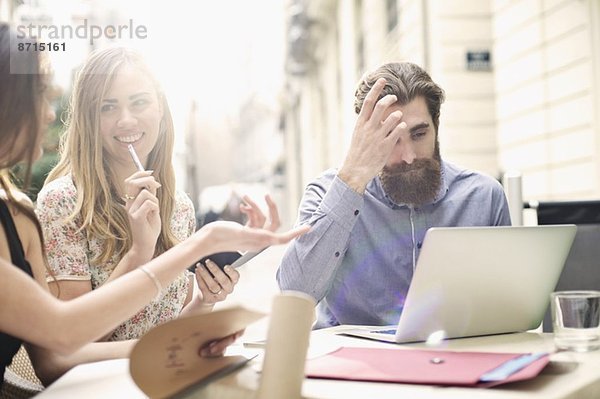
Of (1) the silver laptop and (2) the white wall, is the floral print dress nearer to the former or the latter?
(1) the silver laptop

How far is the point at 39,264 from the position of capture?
4.84 ft

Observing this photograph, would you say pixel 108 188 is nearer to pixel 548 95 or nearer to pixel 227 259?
pixel 227 259

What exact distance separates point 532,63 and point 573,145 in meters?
1.03

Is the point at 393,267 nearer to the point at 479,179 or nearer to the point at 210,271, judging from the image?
the point at 479,179

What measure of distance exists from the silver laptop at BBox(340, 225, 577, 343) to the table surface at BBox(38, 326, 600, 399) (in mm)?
64

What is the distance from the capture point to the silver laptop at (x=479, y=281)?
4.50 ft

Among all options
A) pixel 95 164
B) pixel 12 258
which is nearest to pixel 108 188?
pixel 95 164

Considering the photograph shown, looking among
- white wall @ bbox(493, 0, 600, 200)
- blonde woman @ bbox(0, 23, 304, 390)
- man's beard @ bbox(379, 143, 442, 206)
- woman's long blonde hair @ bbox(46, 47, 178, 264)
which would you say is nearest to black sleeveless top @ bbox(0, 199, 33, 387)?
blonde woman @ bbox(0, 23, 304, 390)

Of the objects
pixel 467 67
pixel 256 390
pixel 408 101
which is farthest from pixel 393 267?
pixel 467 67

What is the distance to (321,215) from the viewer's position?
196 centimetres

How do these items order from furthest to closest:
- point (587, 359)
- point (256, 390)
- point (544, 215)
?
point (544, 215) → point (587, 359) → point (256, 390)

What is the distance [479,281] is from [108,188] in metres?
1.12

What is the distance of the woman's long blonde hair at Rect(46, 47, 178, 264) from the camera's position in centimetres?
195

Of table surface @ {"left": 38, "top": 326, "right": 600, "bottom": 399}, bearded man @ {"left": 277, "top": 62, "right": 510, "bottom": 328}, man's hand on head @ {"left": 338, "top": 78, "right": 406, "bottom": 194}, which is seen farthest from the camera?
bearded man @ {"left": 277, "top": 62, "right": 510, "bottom": 328}
